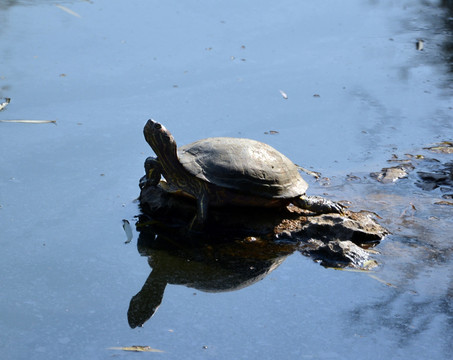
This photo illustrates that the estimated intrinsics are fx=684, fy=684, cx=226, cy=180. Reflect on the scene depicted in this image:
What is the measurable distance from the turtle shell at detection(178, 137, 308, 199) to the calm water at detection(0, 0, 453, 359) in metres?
0.40

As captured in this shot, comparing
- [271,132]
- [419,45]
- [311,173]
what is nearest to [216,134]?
[271,132]

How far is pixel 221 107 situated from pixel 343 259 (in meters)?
2.23

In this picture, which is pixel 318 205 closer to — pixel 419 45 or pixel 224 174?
pixel 224 174

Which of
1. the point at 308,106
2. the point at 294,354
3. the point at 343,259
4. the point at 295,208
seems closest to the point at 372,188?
the point at 295,208

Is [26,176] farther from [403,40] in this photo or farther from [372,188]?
[403,40]

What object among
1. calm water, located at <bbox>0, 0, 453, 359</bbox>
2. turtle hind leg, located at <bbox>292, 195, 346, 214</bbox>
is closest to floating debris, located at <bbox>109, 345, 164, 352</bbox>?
calm water, located at <bbox>0, 0, 453, 359</bbox>

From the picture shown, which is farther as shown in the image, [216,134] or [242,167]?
[216,134]

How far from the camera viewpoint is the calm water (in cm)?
308

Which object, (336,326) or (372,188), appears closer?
(336,326)

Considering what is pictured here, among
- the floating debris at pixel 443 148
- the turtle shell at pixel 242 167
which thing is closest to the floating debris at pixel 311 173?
the turtle shell at pixel 242 167

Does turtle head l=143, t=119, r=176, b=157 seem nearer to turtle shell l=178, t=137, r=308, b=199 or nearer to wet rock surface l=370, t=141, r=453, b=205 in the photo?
turtle shell l=178, t=137, r=308, b=199

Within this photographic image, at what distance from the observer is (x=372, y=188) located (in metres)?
4.53

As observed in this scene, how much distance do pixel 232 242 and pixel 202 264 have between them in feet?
0.92

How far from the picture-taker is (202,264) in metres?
3.61
